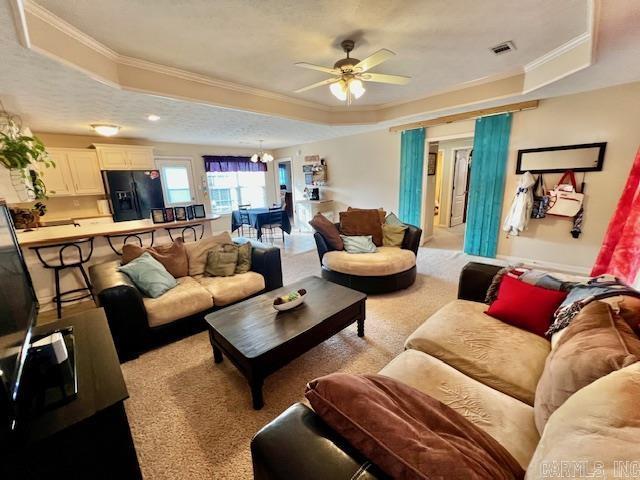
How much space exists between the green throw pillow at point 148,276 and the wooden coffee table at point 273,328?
682 mm

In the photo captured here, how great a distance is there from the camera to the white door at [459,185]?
263 inches

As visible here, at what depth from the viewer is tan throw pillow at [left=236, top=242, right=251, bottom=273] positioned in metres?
2.88

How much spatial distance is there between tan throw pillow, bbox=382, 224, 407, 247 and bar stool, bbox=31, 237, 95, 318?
11.6 feet

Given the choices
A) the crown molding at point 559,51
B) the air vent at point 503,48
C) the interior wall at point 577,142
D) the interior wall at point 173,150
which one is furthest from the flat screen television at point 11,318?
the interior wall at point 577,142

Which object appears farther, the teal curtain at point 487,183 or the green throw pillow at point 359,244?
the teal curtain at point 487,183

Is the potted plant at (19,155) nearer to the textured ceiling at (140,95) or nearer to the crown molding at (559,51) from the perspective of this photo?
the textured ceiling at (140,95)

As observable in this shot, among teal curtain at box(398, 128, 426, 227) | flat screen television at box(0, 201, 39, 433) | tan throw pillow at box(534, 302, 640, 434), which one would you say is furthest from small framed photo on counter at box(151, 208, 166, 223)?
teal curtain at box(398, 128, 426, 227)

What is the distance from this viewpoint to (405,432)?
69 cm

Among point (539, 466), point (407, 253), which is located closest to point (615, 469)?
point (539, 466)

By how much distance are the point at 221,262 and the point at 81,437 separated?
1.92 m

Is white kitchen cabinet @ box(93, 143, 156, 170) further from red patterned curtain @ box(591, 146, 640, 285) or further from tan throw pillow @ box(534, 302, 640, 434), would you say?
red patterned curtain @ box(591, 146, 640, 285)

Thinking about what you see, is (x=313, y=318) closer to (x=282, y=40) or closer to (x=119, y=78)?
(x=282, y=40)

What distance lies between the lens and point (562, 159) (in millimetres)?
3633

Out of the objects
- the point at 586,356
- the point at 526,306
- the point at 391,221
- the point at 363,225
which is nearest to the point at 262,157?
the point at 363,225
